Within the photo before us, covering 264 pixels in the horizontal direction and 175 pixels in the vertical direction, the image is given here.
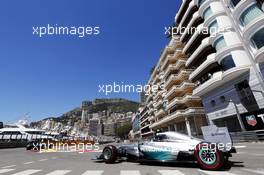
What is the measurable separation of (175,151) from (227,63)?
23.7 meters

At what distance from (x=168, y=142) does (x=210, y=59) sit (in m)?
25.8

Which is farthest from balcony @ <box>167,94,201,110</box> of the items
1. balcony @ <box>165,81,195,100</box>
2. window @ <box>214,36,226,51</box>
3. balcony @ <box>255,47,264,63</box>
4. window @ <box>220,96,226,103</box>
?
balcony @ <box>255,47,264,63</box>

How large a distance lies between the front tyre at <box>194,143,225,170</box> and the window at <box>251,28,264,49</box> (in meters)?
20.6

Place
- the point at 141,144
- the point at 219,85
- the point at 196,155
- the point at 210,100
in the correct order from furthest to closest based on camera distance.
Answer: the point at 210,100, the point at 219,85, the point at 141,144, the point at 196,155

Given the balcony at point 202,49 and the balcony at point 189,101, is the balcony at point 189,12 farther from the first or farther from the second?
the balcony at point 189,101

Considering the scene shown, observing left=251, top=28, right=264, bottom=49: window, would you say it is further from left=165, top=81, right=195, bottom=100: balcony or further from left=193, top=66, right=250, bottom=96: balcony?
left=165, top=81, right=195, bottom=100: balcony

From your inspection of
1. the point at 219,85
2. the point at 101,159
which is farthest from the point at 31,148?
the point at 219,85

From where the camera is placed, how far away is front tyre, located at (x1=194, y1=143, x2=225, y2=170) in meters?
8.21

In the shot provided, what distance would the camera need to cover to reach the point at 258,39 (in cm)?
2561

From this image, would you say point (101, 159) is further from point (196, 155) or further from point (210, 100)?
point (210, 100)

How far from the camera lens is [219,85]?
107ft

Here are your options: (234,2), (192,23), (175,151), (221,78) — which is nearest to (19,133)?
(192,23)

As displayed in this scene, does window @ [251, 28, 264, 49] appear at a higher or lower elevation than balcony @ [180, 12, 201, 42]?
lower

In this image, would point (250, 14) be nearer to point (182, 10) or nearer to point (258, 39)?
point (258, 39)
